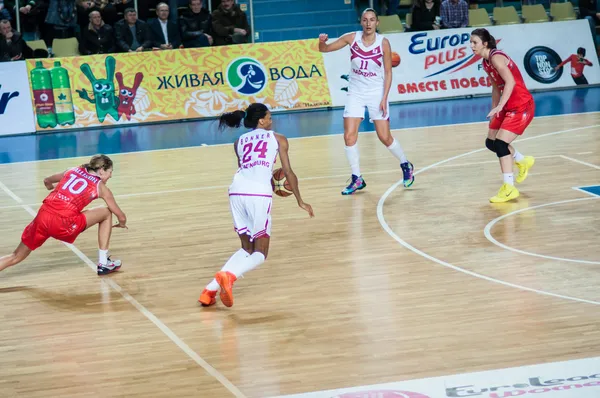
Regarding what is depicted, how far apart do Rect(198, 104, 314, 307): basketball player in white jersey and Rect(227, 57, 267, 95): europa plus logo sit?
10.9 metres

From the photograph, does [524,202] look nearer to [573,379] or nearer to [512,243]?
[512,243]

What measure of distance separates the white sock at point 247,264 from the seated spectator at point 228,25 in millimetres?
12654

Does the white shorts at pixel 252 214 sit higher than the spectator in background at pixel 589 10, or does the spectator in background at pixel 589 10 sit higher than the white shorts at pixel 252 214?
the spectator in background at pixel 589 10

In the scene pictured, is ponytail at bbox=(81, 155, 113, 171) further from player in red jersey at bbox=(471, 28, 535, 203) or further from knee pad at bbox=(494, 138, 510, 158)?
knee pad at bbox=(494, 138, 510, 158)

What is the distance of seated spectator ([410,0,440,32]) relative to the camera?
20.9 metres

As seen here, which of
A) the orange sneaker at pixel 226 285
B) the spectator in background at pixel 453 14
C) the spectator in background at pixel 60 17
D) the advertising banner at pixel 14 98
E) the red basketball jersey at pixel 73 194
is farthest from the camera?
the spectator in background at pixel 453 14

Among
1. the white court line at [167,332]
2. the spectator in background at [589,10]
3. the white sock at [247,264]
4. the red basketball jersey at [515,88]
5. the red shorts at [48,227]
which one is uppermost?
the spectator in background at [589,10]

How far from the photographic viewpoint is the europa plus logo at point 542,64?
67.5 ft

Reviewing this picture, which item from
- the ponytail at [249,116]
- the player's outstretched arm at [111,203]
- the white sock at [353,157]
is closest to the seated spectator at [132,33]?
the white sock at [353,157]

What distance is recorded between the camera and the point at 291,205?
1199 centimetres

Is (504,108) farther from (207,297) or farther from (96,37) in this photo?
(96,37)

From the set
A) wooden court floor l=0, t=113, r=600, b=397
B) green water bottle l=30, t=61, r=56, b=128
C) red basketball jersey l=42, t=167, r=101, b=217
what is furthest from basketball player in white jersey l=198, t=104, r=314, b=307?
green water bottle l=30, t=61, r=56, b=128

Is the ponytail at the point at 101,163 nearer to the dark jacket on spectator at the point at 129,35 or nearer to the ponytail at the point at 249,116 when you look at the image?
the ponytail at the point at 249,116

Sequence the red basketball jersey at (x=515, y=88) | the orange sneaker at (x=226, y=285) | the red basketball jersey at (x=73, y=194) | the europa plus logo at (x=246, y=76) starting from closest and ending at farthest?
the orange sneaker at (x=226, y=285)
the red basketball jersey at (x=73, y=194)
the red basketball jersey at (x=515, y=88)
the europa plus logo at (x=246, y=76)
